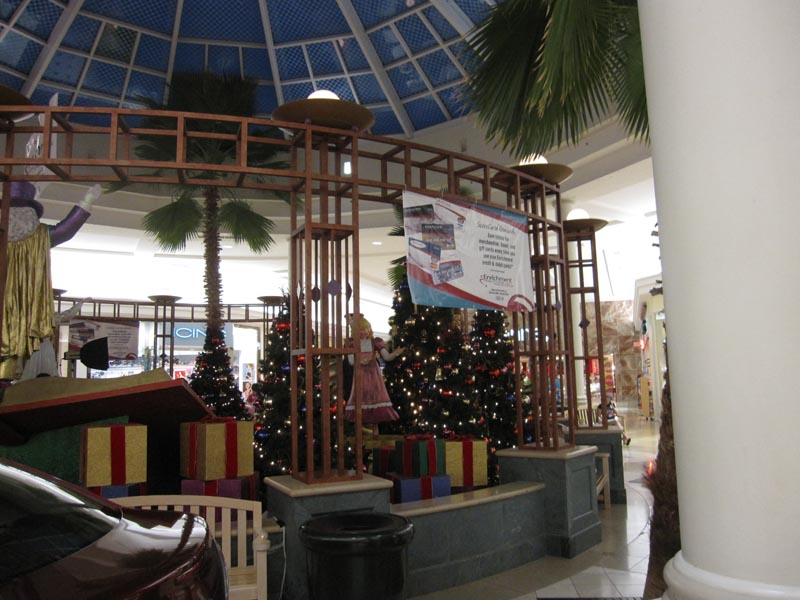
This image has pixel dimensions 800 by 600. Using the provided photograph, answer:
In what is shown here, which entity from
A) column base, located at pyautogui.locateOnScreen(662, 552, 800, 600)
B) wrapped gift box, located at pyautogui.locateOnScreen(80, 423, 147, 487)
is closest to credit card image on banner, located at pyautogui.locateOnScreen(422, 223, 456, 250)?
wrapped gift box, located at pyautogui.locateOnScreen(80, 423, 147, 487)

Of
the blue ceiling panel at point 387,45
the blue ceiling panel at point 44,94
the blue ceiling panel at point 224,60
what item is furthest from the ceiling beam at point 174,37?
the blue ceiling panel at point 387,45

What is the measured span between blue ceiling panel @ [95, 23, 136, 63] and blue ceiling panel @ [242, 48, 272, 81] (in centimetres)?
236

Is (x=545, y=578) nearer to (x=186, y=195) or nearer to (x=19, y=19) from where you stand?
(x=186, y=195)

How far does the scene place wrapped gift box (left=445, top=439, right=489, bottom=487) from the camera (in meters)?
5.89

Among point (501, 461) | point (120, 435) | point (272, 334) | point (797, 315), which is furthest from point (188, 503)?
point (272, 334)

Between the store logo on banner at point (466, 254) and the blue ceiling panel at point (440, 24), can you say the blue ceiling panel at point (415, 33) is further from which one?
the store logo on banner at point (466, 254)

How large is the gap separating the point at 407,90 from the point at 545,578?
12168 millimetres

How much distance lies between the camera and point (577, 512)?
235 inches

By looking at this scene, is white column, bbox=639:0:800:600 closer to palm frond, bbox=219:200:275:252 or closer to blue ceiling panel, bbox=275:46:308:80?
palm frond, bbox=219:200:275:252

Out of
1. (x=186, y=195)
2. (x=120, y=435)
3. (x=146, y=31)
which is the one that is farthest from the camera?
(x=146, y=31)

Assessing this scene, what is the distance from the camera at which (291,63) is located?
14.9 metres

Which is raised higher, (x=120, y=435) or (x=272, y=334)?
(x=272, y=334)

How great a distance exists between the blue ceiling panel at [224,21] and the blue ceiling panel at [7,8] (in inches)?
125

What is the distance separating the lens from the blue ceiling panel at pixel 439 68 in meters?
14.0
